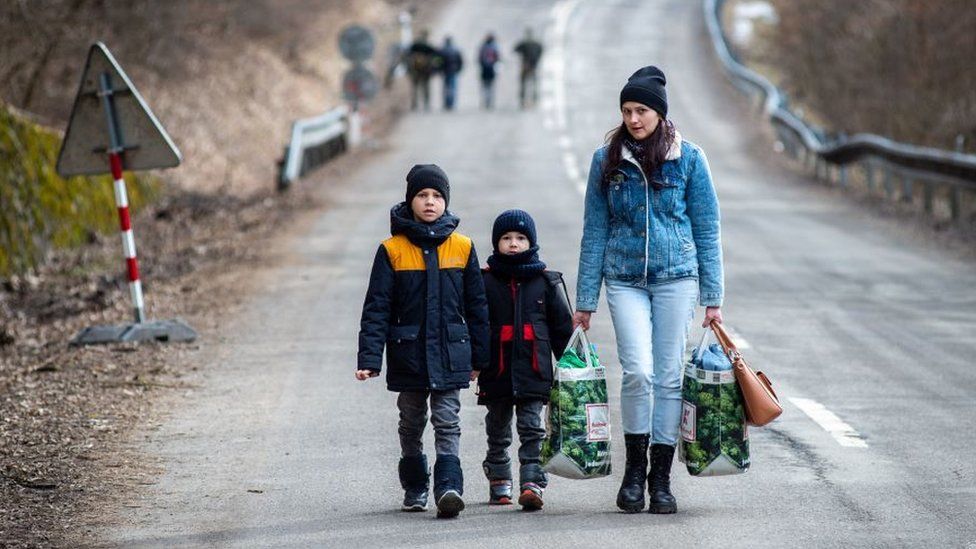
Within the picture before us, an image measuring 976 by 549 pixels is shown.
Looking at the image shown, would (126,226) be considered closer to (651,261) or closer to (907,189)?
(651,261)

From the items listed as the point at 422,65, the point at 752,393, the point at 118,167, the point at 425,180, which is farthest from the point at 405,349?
the point at 422,65

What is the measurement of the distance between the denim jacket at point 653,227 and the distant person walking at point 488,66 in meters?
34.2

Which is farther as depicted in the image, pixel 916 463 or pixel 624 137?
pixel 916 463

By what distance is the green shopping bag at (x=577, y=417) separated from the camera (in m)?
6.70

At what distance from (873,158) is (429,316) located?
19.3 m

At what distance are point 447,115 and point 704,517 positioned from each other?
3374cm

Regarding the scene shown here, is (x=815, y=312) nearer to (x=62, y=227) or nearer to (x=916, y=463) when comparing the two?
(x=916, y=463)

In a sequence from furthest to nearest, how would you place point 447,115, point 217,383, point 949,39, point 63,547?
point 447,115, point 949,39, point 217,383, point 63,547

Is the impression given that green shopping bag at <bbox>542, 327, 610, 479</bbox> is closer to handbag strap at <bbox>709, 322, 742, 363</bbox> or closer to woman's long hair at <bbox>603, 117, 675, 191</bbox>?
handbag strap at <bbox>709, 322, 742, 363</bbox>

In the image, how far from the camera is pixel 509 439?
6.93 metres

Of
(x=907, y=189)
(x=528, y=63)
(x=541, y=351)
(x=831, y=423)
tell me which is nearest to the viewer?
(x=541, y=351)

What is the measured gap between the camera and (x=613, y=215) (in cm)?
681

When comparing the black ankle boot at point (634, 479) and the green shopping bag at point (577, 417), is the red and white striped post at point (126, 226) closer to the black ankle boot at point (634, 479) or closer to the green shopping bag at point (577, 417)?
the green shopping bag at point (577, 417)

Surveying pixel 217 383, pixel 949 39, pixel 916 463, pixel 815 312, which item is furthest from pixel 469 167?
pixel 916 463
